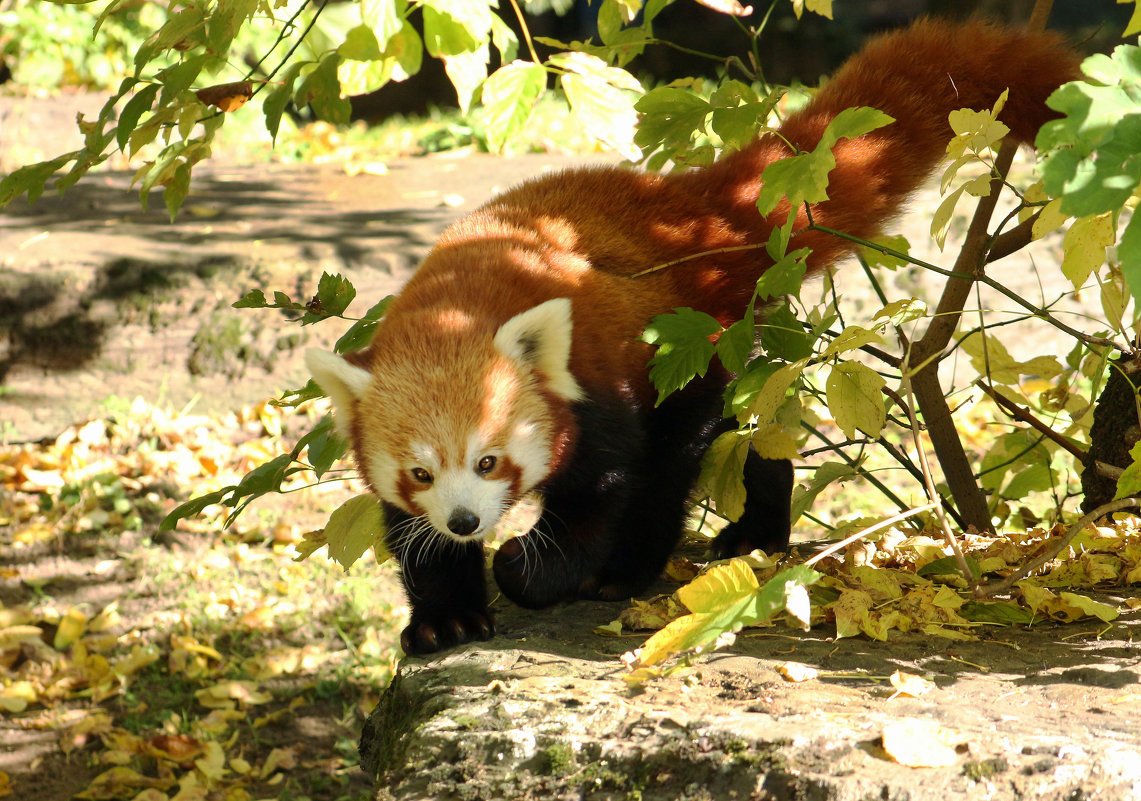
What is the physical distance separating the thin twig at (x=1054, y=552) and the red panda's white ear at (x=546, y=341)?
104 centimetres

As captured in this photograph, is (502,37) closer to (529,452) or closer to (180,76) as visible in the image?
(180,76)

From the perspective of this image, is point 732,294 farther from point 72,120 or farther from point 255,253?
point 72,120

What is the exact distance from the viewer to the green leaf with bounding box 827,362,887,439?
7.25 ft

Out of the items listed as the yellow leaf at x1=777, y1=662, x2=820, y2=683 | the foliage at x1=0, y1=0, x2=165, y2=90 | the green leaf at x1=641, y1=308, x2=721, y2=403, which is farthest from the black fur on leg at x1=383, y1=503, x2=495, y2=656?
the foliage at x1=0, y1=0, x2=165, y2=90

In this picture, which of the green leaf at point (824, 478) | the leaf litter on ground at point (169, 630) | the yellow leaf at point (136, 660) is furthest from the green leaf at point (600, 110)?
the yellow leaf at point (136, 660)

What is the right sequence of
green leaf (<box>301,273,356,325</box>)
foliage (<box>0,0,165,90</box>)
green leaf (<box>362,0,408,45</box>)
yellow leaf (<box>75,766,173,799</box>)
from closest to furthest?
1. green leaf (<box>362,0,408,45</box>)
2. green leaf (<box>301,273,356,325</box>)
3. yellow leaf (<box>75,766,173,799</box>)
4. foliage (<box>0,0,165,90</box>)

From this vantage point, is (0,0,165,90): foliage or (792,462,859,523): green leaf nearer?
(792,462,859,523): green leaf

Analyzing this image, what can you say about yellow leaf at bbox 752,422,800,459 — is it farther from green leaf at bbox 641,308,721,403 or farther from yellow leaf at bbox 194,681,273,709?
yellow leaf at bbox 194,681,273,709

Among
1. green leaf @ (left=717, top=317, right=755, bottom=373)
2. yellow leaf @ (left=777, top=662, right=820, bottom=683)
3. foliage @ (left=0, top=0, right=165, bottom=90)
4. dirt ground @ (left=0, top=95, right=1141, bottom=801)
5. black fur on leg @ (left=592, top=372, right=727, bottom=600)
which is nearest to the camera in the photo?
dirt ground @ (left=0, top=95, right=1141, bottom=801)

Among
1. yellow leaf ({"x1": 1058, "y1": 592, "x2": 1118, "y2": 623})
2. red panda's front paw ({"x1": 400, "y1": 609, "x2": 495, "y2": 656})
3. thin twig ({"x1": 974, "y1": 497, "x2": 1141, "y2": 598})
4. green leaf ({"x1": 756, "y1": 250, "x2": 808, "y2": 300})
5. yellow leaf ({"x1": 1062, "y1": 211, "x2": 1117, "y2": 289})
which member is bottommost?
red panda's front paw ({"x1": 400, "y1": 609, "x2": 495, "y2": 656})

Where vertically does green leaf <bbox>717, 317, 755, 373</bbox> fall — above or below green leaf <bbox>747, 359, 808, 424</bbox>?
above

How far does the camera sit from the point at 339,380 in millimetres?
2502

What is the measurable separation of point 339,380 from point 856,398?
123 centimetres

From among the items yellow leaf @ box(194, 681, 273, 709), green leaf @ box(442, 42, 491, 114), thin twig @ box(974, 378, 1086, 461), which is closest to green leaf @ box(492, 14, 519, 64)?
green leaf @ box(442, 42, 491, 114)
